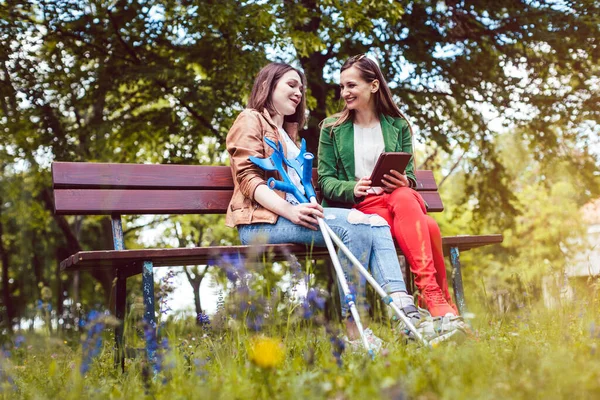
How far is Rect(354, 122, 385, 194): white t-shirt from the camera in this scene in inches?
156

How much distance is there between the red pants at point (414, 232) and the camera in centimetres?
319

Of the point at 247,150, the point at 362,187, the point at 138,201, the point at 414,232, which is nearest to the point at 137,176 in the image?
the point at 138,201

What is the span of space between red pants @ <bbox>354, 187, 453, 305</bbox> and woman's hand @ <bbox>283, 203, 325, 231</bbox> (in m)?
0.38

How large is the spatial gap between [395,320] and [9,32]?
5754mm

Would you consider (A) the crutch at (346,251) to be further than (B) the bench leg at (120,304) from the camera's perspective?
No

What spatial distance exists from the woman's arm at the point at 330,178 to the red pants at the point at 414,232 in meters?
0.11

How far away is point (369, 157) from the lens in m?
3.97

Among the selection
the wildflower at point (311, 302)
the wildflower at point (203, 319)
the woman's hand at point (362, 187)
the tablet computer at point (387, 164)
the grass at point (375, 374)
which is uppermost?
the tablet computer at point (387, 164)

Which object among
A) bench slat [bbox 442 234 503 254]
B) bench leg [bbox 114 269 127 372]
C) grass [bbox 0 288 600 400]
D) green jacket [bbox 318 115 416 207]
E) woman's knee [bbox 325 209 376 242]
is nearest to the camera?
grass [bbox 0 288 600 400]

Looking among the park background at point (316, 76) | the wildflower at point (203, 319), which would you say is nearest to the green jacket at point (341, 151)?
the wildflower at point (203, 319)

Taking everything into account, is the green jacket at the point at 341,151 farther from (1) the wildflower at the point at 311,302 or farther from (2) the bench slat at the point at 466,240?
(1) the wildflower at the point at 311,302

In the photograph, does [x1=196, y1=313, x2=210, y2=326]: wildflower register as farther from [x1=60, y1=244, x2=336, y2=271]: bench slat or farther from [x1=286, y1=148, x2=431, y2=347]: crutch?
[x1=286, y1=148, x2=431, y2=347]: crutch

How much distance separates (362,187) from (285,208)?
1.54ft

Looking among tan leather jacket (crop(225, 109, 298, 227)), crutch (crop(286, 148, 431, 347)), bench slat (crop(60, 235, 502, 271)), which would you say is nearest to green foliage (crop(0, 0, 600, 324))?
tan leather jacket (crop(225, 109, 298, 227))
